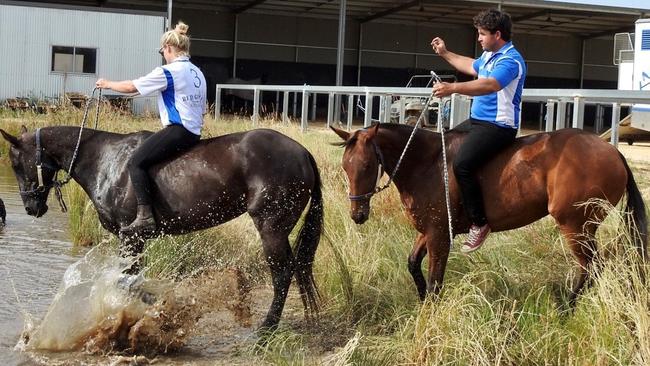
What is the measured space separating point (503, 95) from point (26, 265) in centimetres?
557

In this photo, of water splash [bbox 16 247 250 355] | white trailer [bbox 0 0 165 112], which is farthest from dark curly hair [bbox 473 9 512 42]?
white trailer [bbox 0 0 165 112]

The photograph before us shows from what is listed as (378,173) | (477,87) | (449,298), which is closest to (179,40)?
(378,173)

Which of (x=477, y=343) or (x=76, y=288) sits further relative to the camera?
(x=76, y=288)

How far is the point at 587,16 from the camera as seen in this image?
40.4m

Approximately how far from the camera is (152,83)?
6.91 metres

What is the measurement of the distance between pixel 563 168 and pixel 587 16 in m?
36.4

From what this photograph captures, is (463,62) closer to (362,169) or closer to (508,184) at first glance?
(508,184)

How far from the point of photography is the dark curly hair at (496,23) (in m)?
6.46

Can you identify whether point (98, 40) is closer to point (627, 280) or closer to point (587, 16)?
point (587, 16)

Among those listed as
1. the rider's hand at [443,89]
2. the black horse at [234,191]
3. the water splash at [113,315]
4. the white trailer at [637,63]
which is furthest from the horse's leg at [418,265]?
the white trailer at [637,63]

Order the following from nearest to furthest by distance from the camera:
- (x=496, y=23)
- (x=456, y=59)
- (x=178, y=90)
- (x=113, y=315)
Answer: (x=496, y=23) < (x=113, y=315) < (x=178, y=90) < (x=456, y=59)

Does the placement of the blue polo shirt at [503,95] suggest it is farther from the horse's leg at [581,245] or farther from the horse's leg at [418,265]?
the horse's leg at [418,265]

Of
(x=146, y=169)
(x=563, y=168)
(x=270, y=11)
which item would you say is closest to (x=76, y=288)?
(x=146, y=169)

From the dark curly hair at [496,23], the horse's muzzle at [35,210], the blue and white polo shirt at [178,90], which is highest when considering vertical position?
the dark curly hair at [496,23]
